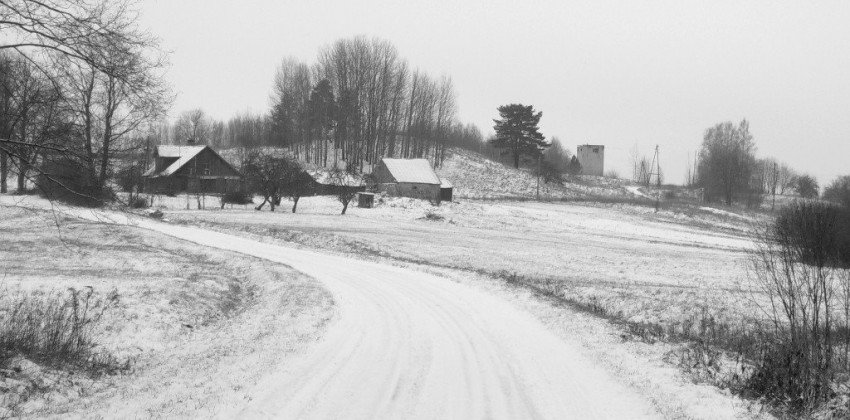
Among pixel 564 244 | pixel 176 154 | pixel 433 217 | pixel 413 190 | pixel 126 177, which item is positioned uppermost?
pixel 176 154

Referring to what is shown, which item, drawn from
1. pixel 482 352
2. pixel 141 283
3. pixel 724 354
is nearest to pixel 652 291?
A: pixel 724 354

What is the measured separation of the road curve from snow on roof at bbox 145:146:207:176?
64701 mm

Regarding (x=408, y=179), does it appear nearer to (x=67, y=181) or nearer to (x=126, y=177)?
(x=126, y=177)

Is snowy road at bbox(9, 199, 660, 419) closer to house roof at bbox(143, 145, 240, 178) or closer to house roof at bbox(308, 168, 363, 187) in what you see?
house roof at bbox(308, 168, 363, 187)

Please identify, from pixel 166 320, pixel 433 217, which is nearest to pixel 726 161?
pixel 433 217

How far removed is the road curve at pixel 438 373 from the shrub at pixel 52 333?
2.27 metres

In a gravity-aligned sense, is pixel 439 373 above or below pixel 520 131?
below

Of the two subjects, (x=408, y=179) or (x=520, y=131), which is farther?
(x=520, y=131)

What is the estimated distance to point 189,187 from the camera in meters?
73.6

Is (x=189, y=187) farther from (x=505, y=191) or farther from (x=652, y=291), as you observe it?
(x=652, y=291)

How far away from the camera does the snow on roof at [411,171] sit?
74.5m

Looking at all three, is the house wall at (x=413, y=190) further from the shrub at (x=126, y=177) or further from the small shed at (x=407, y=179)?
the shrub at (x=126, y=177)

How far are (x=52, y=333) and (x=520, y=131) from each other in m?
102

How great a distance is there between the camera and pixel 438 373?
945 centimetres
